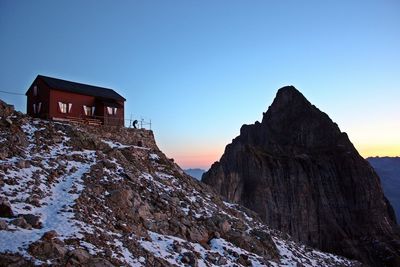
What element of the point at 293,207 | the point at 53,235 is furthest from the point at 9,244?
the point at 293,207

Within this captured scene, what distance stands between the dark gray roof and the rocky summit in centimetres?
690

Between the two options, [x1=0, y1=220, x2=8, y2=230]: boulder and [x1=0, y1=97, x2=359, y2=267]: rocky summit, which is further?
[x1=0, y1=97, x2=359, y2=267]: rocky summit

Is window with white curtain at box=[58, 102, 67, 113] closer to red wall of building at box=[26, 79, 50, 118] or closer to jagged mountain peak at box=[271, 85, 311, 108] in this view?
red wall of building at box=[26, 79, 50, 118]

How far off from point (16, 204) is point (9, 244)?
179 inches

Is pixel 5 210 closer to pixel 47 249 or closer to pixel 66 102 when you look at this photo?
pixel 47 249

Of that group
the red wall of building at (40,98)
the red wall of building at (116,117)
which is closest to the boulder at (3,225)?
the red wall of building at (40,98)

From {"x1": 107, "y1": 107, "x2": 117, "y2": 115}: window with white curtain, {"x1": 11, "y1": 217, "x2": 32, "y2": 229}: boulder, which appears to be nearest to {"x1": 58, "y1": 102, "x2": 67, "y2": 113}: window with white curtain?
{"x1": 107, "y1": 107, "x2": 117, "y2": 115}: window with white curtain

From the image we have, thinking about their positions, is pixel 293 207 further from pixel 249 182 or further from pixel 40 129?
pixel 40 129

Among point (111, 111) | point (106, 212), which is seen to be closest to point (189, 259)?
point (106, 212)

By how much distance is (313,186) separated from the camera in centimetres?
8838

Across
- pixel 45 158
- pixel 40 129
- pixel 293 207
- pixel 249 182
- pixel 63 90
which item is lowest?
pixel 293 207

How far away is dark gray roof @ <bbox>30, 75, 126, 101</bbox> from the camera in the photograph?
4409 centimetres

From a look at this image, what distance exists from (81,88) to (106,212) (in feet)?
85.6

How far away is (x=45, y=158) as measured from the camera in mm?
29578
